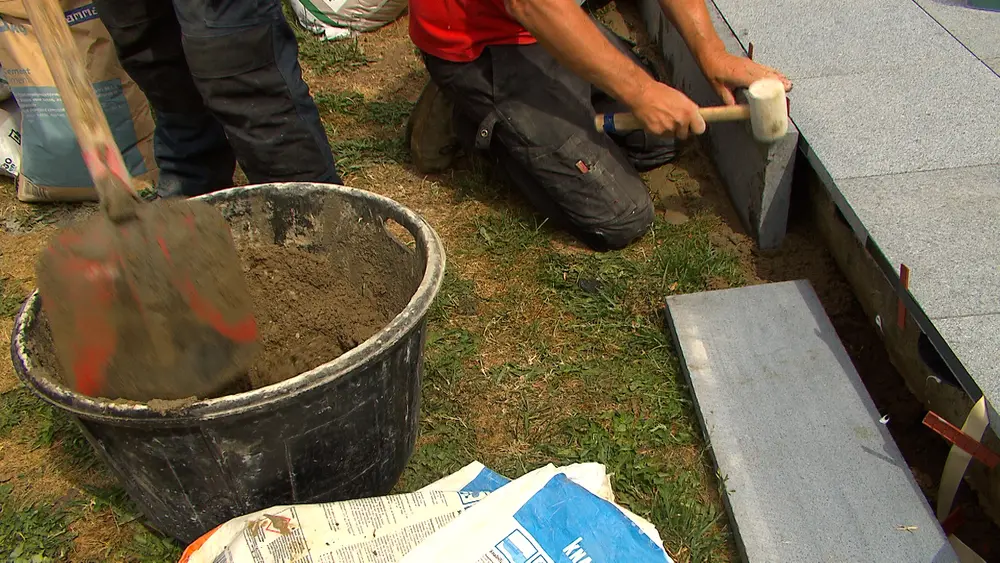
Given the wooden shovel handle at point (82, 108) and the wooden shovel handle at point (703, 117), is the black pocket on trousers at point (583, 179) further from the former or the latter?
the wooden shovel handle at point (82, 108)

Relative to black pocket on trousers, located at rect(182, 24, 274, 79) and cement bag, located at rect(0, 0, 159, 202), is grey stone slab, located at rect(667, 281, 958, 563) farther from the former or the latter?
cement bag, located at rect(0, 0, 159, 202)

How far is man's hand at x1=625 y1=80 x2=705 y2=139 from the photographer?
106 inches

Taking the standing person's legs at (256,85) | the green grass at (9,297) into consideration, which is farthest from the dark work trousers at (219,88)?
the green grass at (9,297)

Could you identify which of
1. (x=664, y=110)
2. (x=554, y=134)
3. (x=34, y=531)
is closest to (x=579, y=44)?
(x=664, y=110)

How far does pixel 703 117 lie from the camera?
2.74 m

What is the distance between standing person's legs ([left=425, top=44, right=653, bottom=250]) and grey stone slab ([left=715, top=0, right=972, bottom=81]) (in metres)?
0.74

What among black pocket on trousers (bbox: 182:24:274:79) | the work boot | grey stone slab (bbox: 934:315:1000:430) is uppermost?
black pocket on trousers (bbox: 182:24:274:79)

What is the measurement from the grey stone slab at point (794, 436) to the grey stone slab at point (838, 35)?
0.97 m

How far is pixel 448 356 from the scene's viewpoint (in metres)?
2.66

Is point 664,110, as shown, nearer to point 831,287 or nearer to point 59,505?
point 831,287

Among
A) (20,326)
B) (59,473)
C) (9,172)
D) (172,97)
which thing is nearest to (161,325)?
(20,326)

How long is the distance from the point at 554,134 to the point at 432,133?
70cm

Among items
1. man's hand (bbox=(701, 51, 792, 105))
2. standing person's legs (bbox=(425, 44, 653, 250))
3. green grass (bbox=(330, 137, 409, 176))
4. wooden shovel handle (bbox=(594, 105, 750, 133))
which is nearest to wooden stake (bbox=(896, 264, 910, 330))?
wooden shovel handle (bbox=(594, 105, 750, 133))

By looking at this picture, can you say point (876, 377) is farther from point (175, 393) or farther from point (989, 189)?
point (175, 393)
